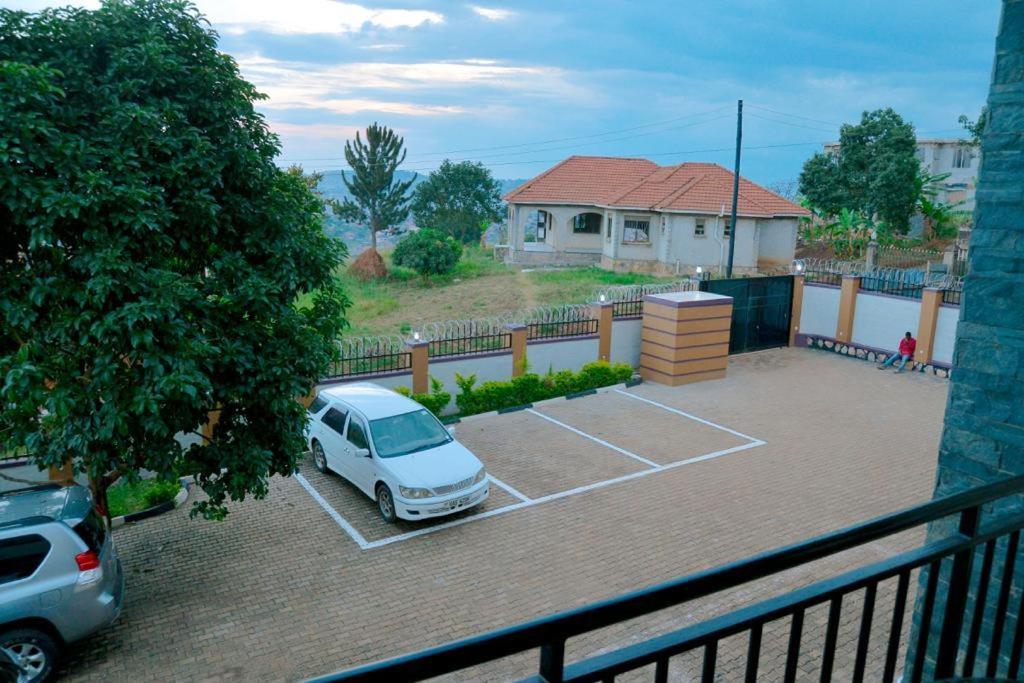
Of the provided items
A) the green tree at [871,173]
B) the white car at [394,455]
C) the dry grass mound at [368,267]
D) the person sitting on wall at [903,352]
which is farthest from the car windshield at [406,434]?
the green tree at [871,173]

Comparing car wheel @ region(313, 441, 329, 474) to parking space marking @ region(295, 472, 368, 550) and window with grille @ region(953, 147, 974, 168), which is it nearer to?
parking space marking @ region(295, 472, 368, 550)

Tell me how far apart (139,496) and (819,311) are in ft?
57.8

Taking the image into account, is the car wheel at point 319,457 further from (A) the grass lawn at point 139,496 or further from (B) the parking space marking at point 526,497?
(A) the grass lawn at point 139,496

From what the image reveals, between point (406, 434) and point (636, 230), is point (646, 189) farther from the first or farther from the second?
point (406, 434)

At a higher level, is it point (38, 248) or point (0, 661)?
point (38, 248)

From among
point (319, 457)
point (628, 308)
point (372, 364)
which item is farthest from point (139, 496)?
point (628, 308)

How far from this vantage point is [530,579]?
8.93m

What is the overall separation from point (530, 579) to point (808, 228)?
33294 mm

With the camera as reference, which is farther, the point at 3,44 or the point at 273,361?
the point at 273,361

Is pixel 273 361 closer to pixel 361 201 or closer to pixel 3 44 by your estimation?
pixel 3 44

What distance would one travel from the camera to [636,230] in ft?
112

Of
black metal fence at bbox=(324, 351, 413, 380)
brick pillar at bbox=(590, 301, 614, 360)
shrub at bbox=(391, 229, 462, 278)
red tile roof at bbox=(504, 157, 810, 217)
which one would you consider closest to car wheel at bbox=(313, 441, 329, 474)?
black metal fence at bbox=(324, 351, 413, 380)

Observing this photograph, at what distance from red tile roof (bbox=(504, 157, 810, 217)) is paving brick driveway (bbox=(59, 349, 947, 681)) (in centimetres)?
1861

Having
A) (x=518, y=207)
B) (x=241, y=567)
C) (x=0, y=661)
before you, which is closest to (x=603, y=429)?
(x=241, y=567)
